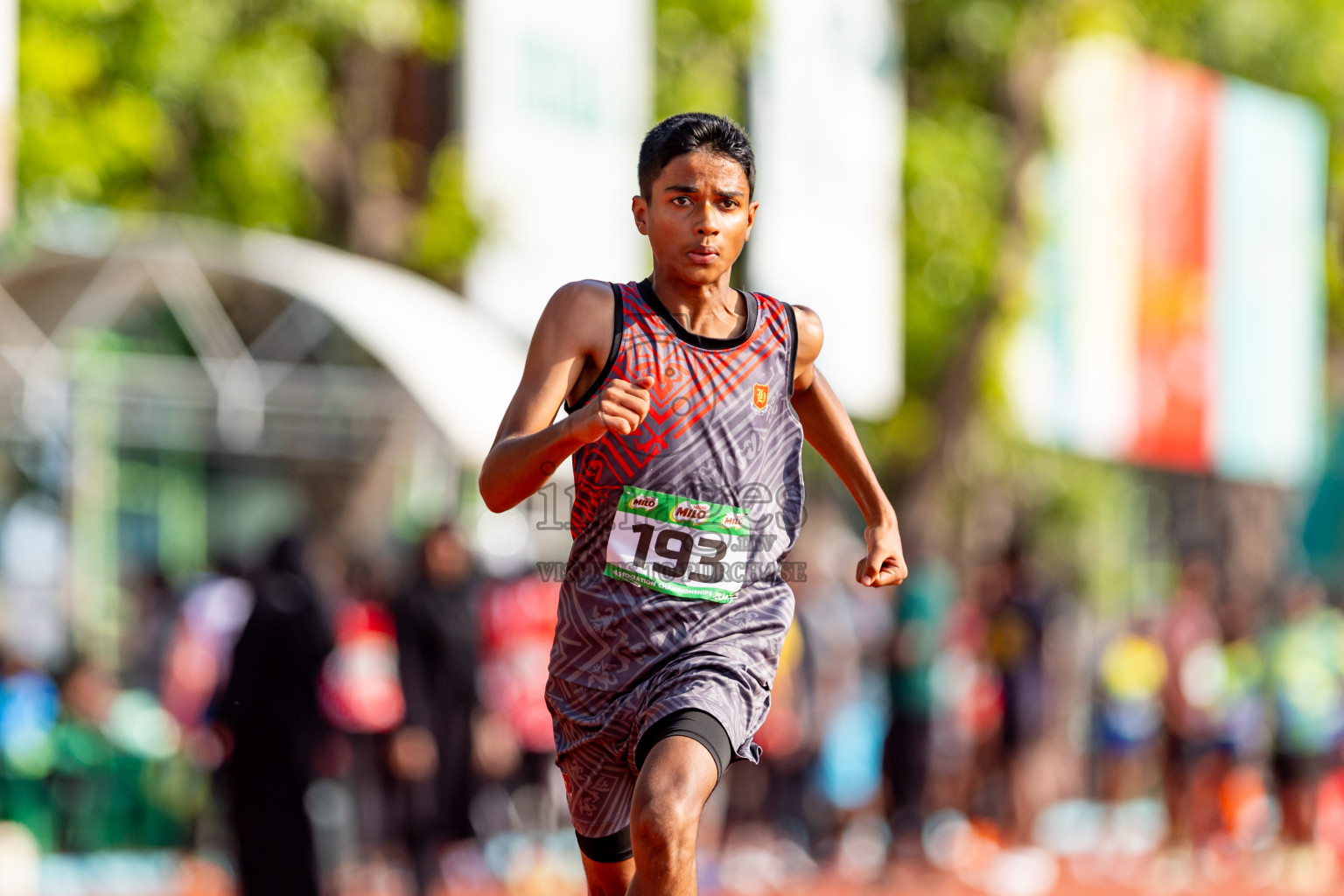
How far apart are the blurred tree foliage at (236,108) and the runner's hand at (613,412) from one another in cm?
1119

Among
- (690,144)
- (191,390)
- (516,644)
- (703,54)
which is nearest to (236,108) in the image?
(191,390)

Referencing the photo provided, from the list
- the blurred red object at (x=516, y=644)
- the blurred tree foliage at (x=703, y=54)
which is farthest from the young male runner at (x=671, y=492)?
the blurred tree foliage at (x=703, y=54)

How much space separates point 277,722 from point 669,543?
4.62 m

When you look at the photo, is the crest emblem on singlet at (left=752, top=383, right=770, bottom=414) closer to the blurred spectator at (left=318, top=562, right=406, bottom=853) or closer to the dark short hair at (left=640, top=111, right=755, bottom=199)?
the dark short hair at (left=640, top=111, right=755, bottom=199)

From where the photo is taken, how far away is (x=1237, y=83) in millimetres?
23438

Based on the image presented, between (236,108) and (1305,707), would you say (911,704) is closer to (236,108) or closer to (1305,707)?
(1305,707)

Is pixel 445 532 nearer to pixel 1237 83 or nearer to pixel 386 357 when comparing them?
pixel 386 357

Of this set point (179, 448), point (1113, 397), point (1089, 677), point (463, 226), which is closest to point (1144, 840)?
point (1089, 677)

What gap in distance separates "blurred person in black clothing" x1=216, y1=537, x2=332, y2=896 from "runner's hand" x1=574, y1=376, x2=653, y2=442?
4939 millimetres

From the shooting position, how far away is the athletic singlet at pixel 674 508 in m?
4.46

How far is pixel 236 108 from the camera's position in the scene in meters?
15.8

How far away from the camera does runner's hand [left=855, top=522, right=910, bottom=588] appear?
182 inches

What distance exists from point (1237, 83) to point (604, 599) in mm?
20508

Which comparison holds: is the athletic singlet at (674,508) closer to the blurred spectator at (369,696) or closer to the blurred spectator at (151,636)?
the blurred spectator at (369,696)
